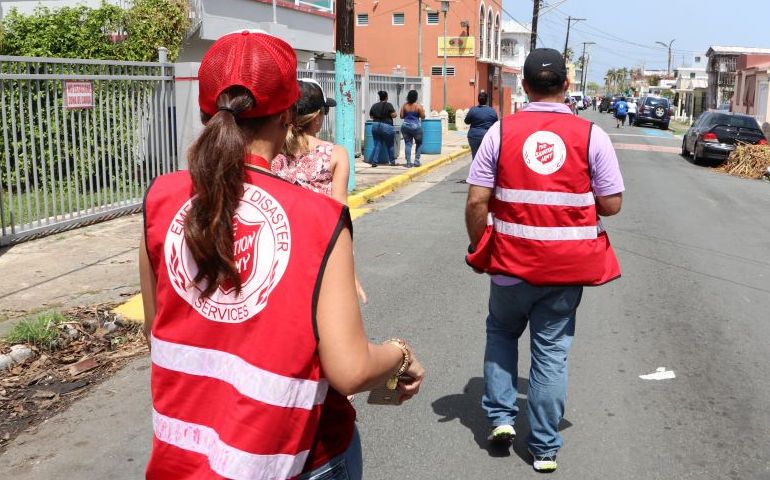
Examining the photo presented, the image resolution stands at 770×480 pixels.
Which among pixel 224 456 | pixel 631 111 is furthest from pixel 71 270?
pixel 631 111

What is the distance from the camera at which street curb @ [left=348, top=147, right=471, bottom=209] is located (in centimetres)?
1271

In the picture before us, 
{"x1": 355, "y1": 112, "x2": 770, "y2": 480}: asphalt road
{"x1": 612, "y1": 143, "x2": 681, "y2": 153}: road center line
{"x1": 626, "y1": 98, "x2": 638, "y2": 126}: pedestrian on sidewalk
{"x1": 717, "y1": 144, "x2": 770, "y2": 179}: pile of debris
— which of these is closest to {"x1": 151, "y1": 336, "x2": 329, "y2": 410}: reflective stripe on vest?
{"x1": 355, "y1": 112, "x2": 770, "y2": 480}: asphalt road

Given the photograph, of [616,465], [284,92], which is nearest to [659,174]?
[616,465]

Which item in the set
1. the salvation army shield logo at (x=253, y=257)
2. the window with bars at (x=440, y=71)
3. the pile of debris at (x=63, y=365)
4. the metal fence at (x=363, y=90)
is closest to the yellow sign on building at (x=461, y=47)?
the window with bars at (x=440, y=71)

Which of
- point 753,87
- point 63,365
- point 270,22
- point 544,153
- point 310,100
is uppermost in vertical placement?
point 270,22

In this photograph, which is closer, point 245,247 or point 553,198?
point 245,247

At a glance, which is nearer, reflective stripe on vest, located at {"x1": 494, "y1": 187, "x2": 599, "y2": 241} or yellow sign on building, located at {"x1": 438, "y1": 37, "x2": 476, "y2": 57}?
reflective stripe on vest, located at {"x1": 494, "y1": 187, "x2": 599, "y2": 241}

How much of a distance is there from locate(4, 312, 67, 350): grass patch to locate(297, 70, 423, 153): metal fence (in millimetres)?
9838

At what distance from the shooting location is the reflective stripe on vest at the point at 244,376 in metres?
1.60

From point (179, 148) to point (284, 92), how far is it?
32.8ft

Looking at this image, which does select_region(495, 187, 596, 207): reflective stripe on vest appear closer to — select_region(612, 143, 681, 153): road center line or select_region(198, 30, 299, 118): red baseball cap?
select_region(198, 30, 299, 118): red baseball cap

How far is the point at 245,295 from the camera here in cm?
160

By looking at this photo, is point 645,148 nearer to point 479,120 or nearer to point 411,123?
point 411,123

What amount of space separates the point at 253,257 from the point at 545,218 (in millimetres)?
2213
